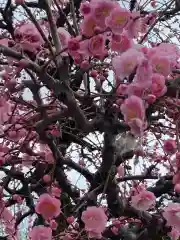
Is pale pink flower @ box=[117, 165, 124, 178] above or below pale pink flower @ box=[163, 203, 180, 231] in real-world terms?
above

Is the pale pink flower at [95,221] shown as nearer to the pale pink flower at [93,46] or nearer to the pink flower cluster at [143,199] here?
the pink flower cluster at [143,199]

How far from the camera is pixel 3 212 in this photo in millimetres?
2750

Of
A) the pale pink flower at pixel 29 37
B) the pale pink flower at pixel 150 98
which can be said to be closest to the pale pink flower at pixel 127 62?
the pale pink flower at pixel 150 98

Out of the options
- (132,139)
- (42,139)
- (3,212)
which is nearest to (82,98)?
(42,139)

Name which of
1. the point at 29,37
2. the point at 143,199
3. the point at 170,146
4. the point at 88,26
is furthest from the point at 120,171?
the point at 88,26

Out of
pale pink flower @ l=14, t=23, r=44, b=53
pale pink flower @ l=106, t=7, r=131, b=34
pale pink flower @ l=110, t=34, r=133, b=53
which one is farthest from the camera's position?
pale pink flower @ l=14, t=23, r=44, b=53

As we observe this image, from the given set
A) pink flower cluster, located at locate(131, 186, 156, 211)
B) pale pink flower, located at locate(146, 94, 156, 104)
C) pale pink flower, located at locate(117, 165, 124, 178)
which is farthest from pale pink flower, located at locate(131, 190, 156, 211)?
pale pink flower, located at locate(146, 94, 156, 104)

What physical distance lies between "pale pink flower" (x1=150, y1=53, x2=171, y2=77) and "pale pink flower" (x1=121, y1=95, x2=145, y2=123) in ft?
0.59

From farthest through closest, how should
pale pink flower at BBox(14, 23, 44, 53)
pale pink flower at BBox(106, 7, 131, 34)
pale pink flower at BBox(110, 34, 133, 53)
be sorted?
1. pale pink flower at BBox(14, 23, 44, 53)
2. pale pink flower at BBox(110, 34, 133, 53)
3. pale pink flower at BBox(106, 7, 131, 34)

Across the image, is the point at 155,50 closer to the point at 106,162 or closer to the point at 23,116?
the point at 23,116

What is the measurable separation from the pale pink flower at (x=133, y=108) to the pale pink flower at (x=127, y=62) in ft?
0.43

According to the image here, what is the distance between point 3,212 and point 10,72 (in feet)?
3.35

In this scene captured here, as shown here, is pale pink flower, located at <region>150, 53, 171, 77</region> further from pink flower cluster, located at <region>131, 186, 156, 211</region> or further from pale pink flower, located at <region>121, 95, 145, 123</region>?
pink flower cluster, located at <region>131, 186, 156, 211</region>

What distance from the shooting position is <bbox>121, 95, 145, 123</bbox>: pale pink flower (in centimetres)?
153
